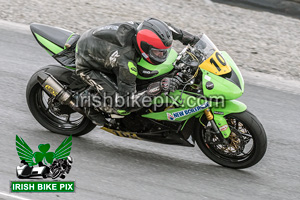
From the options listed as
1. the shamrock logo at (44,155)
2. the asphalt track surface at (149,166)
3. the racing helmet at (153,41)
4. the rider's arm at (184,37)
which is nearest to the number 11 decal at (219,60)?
the rider's arm at (184,37)

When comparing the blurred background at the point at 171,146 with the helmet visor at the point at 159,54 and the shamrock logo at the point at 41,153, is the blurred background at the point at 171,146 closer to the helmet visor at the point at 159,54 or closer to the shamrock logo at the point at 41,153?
the shamrock logo at the point at 41,153

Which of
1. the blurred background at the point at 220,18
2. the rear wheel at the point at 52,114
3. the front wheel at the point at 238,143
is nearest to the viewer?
the front wheel at the point at 238,143

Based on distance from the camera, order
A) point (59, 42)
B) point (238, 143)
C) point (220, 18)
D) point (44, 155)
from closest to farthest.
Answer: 1. point (238, 143)
2. point (44, 155)
3. point (59, 42)
4. point (220, 18)

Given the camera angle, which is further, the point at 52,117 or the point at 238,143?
the point at 52,117

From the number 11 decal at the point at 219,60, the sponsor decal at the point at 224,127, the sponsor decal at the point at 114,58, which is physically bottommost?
the sponsor decal at the point at 224,127

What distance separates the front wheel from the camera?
17.1ft

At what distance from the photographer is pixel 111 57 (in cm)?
515

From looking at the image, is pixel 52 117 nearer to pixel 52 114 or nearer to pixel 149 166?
pixel 52 114

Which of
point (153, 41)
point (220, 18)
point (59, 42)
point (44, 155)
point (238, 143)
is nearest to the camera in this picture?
point (153, 41)

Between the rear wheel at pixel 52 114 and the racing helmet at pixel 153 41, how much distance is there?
1.38 meters

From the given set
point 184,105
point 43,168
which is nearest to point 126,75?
point 184,105

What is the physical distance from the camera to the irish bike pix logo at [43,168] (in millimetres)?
4992

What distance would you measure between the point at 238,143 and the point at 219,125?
0.31 m

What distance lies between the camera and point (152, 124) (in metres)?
5.64
